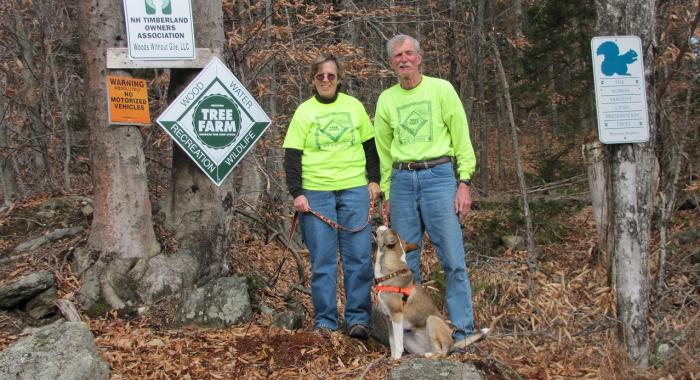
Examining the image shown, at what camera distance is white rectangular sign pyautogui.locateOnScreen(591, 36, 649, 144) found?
4.42 m

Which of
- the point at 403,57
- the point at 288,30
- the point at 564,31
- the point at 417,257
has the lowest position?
the point at 417,257

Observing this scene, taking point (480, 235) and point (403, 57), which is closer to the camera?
point (403, 57)

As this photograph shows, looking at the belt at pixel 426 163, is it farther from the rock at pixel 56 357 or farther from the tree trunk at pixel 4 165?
the tree trunk at pixel 4 165

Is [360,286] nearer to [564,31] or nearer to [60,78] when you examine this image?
[60,78]

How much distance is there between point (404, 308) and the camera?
4.84 metres

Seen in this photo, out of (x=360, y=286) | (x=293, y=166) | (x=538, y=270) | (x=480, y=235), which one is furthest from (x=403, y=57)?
(x=480, y=235)

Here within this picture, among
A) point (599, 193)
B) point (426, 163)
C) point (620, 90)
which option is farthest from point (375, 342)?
point (599, 193)

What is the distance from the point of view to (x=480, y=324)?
20.5 feet

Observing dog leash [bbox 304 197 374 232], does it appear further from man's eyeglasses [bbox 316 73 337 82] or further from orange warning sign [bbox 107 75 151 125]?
orange warning sign [bbox 107 75 151 125]

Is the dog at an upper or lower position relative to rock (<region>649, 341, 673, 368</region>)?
upper

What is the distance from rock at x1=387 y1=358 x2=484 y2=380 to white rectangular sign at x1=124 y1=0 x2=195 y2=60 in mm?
3468

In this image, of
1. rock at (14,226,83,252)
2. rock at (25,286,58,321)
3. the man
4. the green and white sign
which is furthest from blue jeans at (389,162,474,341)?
rock at (14,226,83,252)

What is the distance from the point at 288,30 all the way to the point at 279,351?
14.6 ft

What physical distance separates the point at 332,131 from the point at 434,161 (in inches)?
34.5
